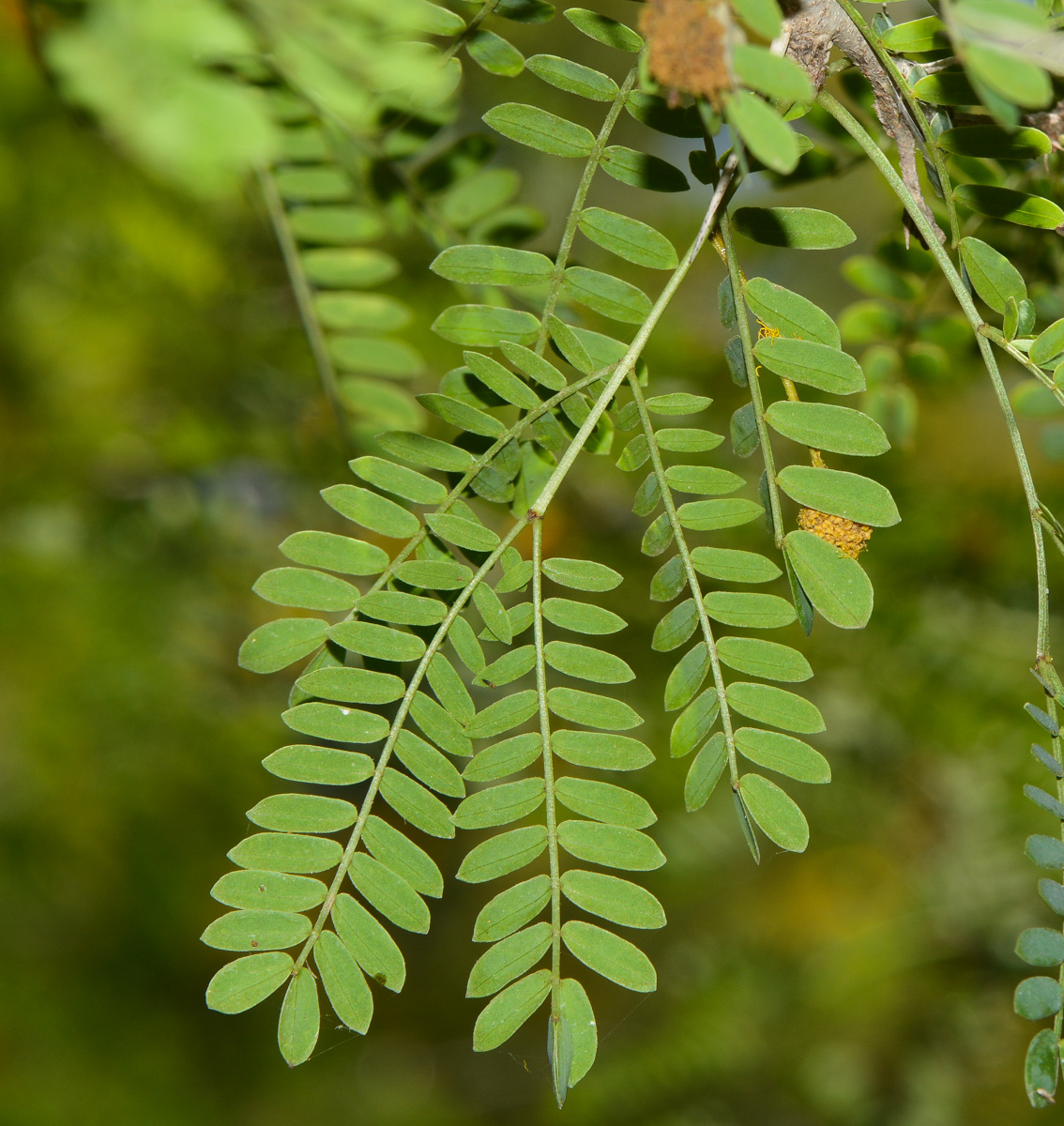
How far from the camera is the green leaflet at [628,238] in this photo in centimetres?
43

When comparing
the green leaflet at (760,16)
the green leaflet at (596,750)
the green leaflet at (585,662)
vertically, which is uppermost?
the green leaflet at (760,16)

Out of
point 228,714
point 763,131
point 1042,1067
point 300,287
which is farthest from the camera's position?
point 228,714

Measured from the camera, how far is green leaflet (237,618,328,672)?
415 mm

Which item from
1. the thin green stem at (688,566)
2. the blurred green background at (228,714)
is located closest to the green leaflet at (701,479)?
the thin green stem at (688,566)

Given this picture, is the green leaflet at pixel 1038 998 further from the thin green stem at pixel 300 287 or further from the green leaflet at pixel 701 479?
the thin green stem at pixel 300 287

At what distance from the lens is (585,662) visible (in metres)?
0.41

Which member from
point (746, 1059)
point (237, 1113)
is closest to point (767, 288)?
point (746, 1059)

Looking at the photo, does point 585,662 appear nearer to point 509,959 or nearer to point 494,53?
point 509,959

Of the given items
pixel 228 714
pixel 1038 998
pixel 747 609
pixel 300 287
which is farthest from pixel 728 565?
pixel 228 714

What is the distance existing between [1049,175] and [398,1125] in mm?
1888

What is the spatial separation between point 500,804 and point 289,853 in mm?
99

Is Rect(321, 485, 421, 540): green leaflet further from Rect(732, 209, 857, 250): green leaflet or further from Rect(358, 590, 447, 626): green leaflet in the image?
Rect(732, 209, 857, 250): green leaflet

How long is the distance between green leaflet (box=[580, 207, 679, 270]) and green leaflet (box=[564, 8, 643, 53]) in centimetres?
7

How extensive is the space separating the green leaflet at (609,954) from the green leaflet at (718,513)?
197mm
